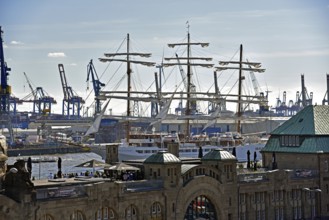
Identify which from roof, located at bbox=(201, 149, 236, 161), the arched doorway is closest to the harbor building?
roof, located at bbox=(201, 149, 236, 161)

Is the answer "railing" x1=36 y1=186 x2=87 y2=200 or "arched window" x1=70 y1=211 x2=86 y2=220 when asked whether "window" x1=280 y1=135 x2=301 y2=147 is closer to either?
"railing" x1=36 y1=186 x2=87 y2=200

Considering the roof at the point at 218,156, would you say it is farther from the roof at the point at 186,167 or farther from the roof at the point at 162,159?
the roof at the point at 162,159

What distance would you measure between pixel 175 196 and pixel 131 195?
265 inches

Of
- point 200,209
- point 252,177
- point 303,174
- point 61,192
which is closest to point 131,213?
point 61,192

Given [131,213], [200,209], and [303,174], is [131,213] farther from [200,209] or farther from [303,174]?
[303,174]

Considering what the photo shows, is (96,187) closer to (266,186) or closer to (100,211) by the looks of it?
Result: (100,211)

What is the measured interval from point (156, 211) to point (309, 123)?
32083 mm

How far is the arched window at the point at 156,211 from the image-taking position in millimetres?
73250

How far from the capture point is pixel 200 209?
266 ft

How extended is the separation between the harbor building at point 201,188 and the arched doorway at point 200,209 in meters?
0.11

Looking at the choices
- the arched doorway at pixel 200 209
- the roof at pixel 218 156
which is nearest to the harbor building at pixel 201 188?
the roof at pixel 218 156

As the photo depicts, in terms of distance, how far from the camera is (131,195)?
230 feet

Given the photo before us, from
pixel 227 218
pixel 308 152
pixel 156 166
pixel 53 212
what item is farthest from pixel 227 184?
pixel 53 212

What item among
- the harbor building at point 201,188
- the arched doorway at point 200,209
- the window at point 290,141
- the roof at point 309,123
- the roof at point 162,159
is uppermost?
the roof at point 309,123
